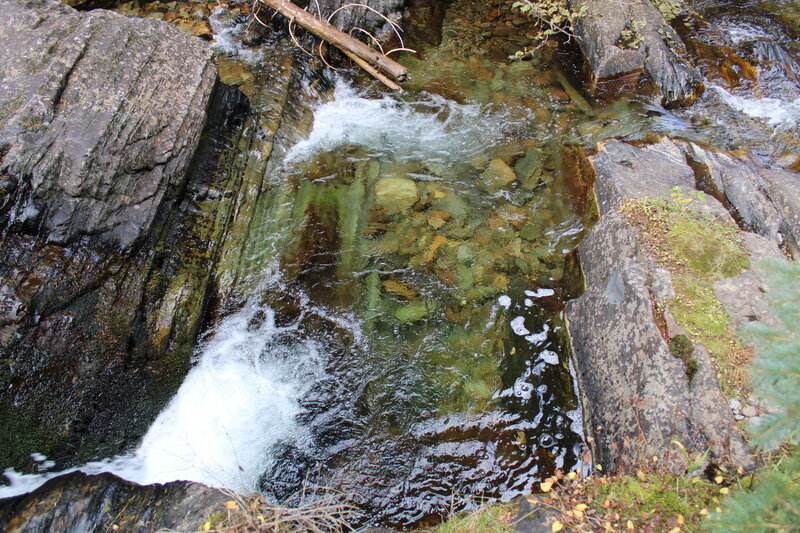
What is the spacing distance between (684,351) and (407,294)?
8.34 ft

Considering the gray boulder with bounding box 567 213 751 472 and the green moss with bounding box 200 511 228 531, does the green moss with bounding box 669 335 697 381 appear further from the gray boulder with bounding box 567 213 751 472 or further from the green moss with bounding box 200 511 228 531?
the green moss with bounding box 200 511 228 531

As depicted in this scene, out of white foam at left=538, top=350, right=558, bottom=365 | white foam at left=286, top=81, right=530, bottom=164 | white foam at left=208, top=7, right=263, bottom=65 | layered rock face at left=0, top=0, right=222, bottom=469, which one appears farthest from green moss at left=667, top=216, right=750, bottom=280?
white foam at left=208, top=7, right=263, bottom=65

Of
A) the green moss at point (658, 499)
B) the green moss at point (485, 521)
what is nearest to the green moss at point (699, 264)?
the green moss at point (658, 499)

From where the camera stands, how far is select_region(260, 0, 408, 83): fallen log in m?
7.74

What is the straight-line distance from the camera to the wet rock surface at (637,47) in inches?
289

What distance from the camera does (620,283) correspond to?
421cm

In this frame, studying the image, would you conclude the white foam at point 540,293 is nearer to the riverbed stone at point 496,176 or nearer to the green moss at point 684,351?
the green moss at point 684,351

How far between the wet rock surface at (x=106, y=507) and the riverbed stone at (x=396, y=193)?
3.66 meters

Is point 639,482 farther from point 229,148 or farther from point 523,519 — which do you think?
point 229,148

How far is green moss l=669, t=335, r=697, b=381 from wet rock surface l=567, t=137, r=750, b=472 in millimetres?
26

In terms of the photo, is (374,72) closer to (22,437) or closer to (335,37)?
(335,37)

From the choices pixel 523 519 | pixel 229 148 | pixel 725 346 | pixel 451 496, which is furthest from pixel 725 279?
pixel 229 148

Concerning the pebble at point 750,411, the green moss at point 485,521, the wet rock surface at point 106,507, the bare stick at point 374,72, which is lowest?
the wet rock surface at point 106,507

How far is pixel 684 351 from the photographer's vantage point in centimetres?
354
